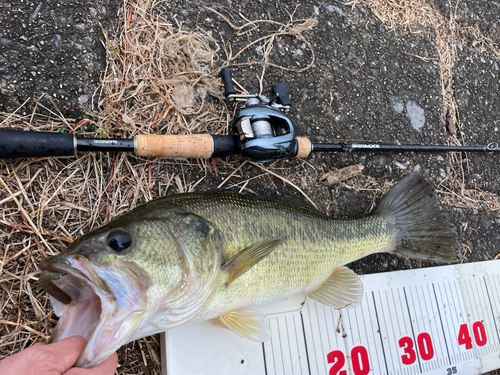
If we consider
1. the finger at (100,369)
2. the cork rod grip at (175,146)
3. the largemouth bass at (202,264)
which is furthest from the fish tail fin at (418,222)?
the finger at (100,369)

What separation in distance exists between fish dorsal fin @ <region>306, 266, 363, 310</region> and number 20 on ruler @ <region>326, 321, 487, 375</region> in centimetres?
41

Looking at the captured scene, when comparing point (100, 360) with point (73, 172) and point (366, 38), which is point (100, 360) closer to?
point (73, 172)

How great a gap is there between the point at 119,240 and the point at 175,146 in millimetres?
788

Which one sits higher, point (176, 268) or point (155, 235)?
point (155, 235)

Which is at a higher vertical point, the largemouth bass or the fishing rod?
the fishing rod

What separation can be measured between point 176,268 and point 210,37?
1761 millimetres

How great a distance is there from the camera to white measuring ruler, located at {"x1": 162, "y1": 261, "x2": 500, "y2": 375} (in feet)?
6.65

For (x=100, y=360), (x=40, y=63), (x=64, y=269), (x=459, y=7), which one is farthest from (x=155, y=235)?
(x=459, y=7)

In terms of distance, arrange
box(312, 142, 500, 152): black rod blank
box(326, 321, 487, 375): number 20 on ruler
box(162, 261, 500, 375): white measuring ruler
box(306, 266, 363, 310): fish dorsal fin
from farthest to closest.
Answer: box(312, 142, 500, 152): black rod blank
box(326, 321, 487, 375): number 20 on ruler
box(306, 266, 363, 310): fish dorsal fin
box(162, 261, 500, 375): white measuring ruler

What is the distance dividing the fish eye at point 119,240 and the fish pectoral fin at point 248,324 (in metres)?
0.75

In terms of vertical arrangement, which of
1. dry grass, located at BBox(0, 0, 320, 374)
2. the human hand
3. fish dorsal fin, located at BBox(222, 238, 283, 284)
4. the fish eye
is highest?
dry grass, located at BBox(0, 0, 320, 374)

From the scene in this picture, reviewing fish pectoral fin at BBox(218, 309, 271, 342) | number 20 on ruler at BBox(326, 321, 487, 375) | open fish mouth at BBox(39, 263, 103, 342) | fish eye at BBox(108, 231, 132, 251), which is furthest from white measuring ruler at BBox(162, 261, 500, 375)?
fish eye at BBox(108, 231, 132, 251)

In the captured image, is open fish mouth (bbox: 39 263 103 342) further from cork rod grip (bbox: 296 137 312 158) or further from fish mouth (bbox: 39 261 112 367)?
cork rod grip (bbox: 296 137 312 158)

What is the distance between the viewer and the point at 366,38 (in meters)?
3.01
